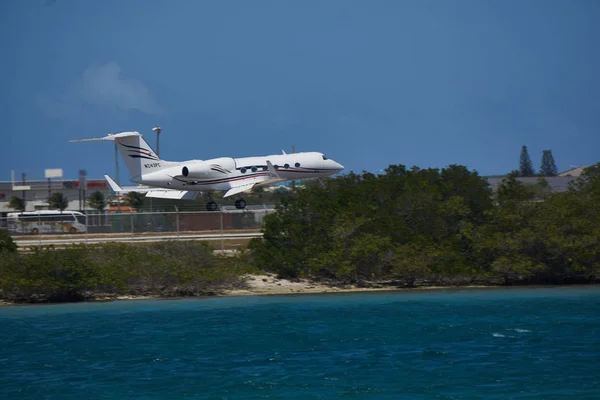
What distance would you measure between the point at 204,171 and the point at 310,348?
27.0 m

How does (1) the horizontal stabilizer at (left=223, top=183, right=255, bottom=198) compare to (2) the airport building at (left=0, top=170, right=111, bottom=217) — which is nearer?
(1) the horizontal stabilizer at (left=223, top=183, right=255, bottom=198)

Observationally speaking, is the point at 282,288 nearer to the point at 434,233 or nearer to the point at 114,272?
the point at 114,272

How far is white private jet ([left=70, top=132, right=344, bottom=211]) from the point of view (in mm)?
46156

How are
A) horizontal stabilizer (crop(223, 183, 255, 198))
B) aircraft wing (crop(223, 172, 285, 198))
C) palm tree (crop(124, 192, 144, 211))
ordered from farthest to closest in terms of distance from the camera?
palm tree (crop(124, 192, 144, 211)) < aircraft wing (crop(223, 172, 285, 198)) < horizontal stabilizer (crop(223, 183, 255, 198))

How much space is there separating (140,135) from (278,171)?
803 centimetres

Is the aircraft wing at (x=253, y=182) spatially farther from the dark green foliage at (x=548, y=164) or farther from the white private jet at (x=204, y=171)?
the dark green foliage at (x=548, y=164)

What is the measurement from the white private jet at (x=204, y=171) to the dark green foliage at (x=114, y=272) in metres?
15.1

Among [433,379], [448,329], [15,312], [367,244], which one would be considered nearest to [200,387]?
[433,379]

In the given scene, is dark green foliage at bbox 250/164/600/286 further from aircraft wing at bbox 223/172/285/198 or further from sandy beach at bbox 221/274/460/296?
aircraft wing at bbox 223/172/285/198

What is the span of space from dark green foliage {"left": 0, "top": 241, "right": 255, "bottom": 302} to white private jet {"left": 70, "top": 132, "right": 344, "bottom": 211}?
15.1 metres

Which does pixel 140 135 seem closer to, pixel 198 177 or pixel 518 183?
pixel 198 177

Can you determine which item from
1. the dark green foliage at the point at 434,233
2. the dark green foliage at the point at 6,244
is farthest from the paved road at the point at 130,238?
the dark green foliage at the point at 434,233

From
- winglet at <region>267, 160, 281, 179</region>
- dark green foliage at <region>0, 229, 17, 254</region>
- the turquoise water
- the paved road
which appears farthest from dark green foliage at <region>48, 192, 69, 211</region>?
the turquoise water

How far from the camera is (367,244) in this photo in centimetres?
3108
